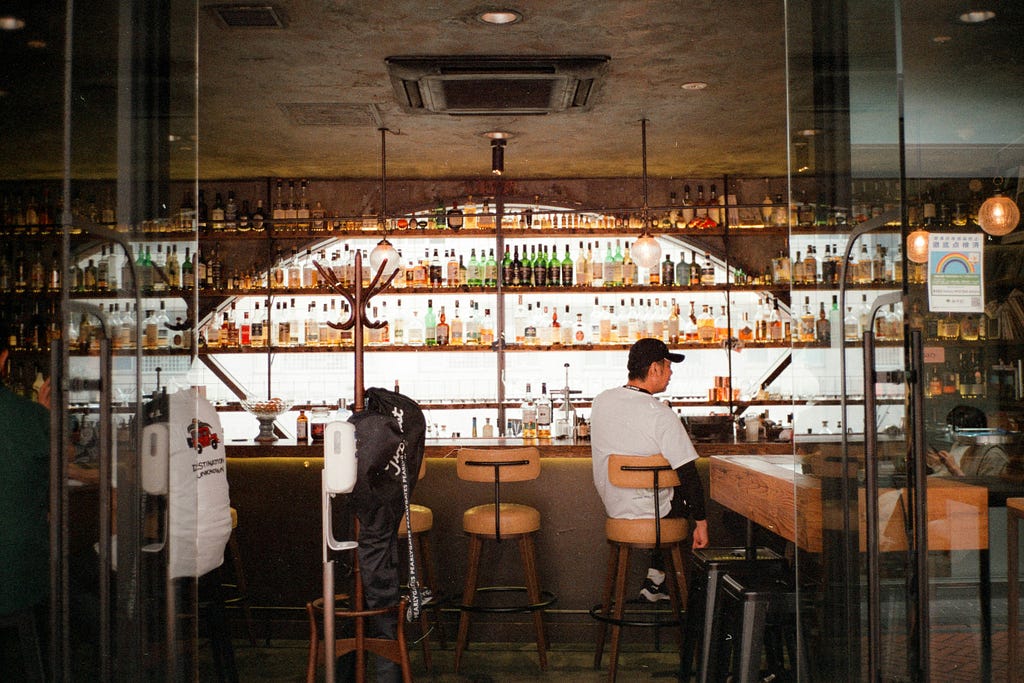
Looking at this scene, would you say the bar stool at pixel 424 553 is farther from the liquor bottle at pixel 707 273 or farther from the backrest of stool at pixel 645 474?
the liquor bottle at pixel 707 273

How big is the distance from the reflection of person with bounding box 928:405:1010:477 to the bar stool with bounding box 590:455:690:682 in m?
1.13

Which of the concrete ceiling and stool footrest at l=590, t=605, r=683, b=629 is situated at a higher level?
the concrete ceiling

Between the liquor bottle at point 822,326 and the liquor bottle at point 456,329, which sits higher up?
the liquor bottle at point 456,329

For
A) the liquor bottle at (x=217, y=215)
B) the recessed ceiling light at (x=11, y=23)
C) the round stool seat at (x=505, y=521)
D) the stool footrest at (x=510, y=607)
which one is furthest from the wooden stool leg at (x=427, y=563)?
the liquor bottle at (x=217, y=215)

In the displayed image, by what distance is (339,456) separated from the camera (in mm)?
2893

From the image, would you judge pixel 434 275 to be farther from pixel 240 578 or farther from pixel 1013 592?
pixel 1013 592

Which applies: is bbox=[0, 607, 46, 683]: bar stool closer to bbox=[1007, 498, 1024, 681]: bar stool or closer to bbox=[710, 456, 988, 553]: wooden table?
bbox=[710, 456, 988, 553]: wooden table

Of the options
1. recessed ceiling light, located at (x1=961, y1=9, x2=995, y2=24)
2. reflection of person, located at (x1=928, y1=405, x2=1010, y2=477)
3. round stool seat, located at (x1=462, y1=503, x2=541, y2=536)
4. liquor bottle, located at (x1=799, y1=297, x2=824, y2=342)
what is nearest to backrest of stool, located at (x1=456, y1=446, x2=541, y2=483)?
round stool seat, located at (x1=462, y1=503, x2=541, y2=536)

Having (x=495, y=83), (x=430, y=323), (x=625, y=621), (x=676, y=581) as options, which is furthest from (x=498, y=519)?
(x=430, y=323)

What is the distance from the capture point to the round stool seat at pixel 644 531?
4.15 metres

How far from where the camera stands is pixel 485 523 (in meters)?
4.42

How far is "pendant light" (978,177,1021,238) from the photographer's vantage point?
14.6ft

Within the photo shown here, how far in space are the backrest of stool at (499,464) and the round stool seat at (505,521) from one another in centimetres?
17

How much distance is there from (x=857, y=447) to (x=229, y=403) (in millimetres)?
6074
